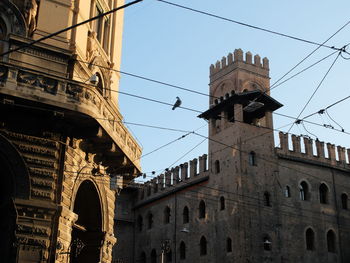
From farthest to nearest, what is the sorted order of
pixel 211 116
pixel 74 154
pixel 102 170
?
pixel 211 116 < pixel 102 170 < pixel 74 154

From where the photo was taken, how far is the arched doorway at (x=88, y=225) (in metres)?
13.9

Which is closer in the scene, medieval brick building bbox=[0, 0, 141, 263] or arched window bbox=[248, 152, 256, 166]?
medieval brick building bbox=[0, 0, 141, 263]

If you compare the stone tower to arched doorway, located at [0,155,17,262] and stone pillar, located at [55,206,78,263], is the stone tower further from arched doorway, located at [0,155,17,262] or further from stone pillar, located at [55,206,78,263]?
arched doorway, located at [0,155,17,262]

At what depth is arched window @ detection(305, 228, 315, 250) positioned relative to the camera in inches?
1146

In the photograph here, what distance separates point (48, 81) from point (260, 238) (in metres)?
18.5

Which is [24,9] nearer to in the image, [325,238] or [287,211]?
[287,211]

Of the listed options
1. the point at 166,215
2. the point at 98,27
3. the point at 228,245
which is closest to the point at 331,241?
the point at 228,245

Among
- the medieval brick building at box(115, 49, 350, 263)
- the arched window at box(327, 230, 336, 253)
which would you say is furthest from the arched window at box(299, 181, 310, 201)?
the arched window at box(327, 230, 336, 253)

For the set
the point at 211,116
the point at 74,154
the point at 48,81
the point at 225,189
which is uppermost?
the point at 211,116

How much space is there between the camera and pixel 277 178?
95.9 ft

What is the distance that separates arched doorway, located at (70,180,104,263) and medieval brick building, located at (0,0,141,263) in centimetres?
3

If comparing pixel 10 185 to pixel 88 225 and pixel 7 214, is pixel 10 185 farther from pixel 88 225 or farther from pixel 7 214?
pixel 88 225

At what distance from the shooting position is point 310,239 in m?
29.4

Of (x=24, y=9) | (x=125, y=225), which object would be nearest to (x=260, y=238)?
(x=125, y=225)
